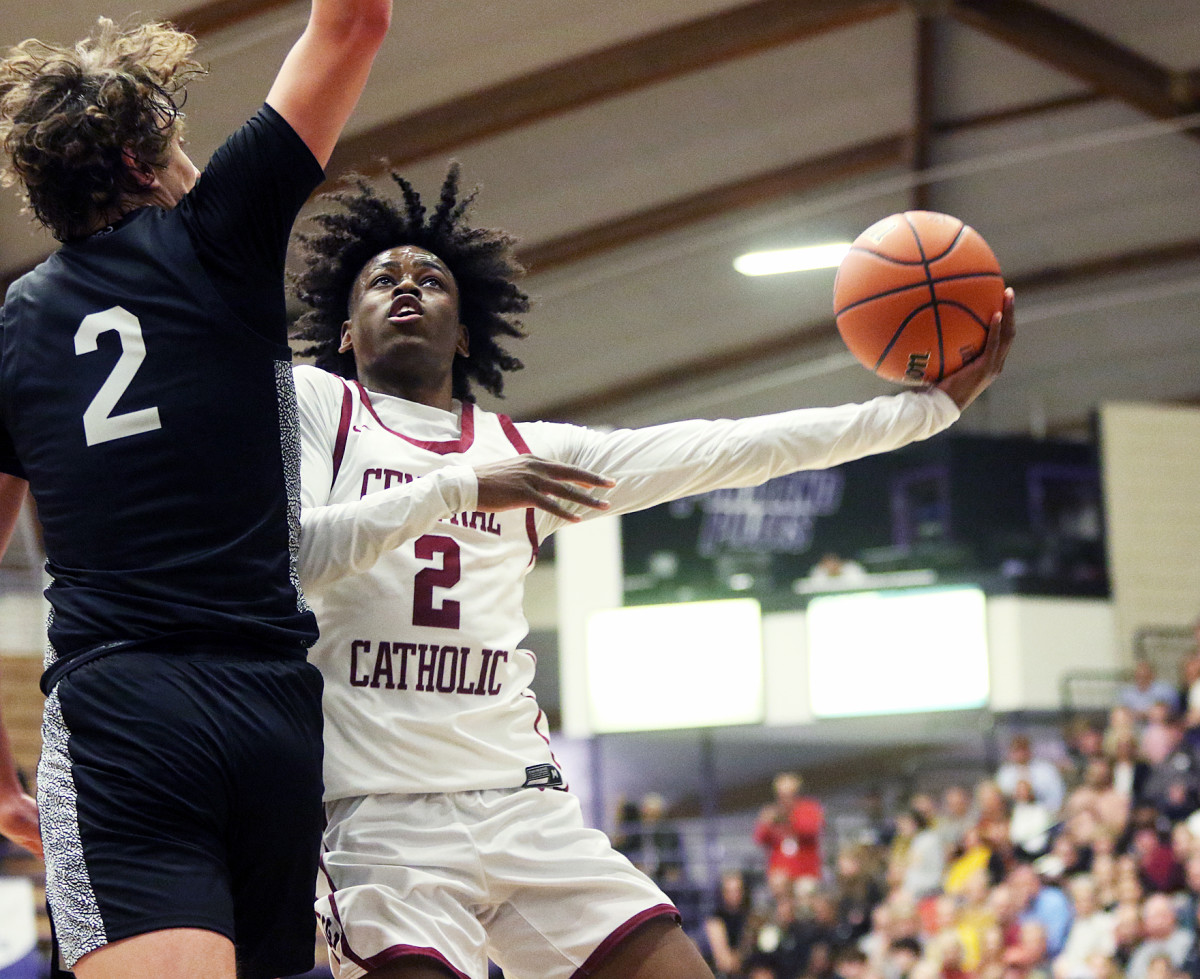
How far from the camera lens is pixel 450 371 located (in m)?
3.59

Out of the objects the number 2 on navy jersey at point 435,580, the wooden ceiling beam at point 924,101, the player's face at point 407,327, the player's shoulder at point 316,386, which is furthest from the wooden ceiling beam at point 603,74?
the number 2 on navy jersey at point 435,580

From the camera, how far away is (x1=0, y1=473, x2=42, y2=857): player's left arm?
2.69 metres

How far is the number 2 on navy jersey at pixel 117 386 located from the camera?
235 centimetres

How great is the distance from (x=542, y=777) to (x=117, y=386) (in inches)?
50.6

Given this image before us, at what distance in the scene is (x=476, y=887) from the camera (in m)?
3.07

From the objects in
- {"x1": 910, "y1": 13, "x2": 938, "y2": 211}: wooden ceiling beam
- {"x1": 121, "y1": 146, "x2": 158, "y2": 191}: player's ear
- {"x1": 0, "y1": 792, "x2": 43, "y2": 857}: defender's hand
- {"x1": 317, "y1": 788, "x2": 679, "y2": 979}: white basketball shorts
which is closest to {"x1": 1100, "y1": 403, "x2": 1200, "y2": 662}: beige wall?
{"x1": 910, "y1": 13, "x2": 938, "y2": 211}: wooden ceiling beam

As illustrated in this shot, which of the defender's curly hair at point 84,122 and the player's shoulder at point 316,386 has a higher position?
the defender's curly hair at point 84,122

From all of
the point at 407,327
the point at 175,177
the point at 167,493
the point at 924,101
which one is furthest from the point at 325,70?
the point at 924,101

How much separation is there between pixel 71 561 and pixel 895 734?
16.3 meters

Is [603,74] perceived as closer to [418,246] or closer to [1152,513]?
[1152,513]

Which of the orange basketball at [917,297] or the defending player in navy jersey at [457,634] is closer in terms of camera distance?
the defending player in navy jersey at [457,634]

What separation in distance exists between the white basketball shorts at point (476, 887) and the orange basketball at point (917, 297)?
124 cm

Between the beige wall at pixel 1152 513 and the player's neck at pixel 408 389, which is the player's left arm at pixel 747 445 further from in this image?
the beige wall at pixel 1152 513

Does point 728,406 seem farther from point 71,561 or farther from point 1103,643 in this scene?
point 71,561
